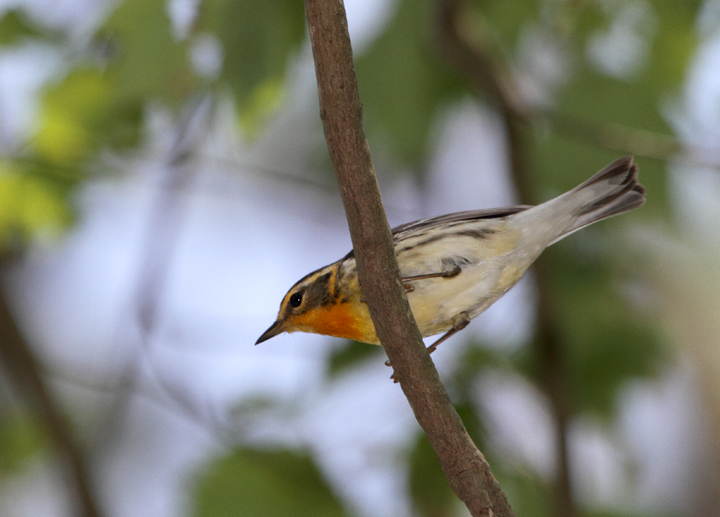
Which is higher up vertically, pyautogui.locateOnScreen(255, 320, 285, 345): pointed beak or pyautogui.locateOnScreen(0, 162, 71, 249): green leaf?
pyautogui.locateOnScreen(0, 162, 71, 249): green leaf

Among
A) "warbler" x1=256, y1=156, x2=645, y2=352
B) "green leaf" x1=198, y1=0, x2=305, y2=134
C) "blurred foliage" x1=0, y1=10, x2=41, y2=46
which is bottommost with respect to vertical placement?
"warbler" x1=256, y1=156, x2=645, y2=352

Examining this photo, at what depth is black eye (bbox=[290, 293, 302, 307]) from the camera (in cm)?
332

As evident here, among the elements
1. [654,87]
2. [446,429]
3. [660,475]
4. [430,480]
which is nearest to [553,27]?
[654,87]

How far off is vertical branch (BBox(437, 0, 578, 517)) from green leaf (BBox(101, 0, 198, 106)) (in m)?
1.71

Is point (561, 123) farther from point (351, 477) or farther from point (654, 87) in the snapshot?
point (351, 477)

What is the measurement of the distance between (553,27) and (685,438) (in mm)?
4197

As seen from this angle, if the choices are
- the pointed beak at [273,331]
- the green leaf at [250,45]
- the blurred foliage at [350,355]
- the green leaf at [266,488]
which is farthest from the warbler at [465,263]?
the green leaf at [266,488]

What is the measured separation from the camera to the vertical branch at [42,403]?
191 inches

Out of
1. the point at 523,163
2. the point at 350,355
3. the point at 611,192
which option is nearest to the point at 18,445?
the point at 350,355

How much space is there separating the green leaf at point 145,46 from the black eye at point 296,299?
125 cm

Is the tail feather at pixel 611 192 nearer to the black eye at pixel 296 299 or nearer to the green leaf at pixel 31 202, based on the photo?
the black eye at pixel 296 299

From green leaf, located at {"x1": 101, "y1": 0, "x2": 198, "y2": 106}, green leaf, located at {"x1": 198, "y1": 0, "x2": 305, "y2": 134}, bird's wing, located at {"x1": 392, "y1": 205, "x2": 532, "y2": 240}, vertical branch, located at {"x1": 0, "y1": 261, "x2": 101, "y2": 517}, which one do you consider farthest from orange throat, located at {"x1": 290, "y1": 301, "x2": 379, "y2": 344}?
vertical branch, located at {"x1": 0, "y1": 261, "x2": 101, "y2": 517}

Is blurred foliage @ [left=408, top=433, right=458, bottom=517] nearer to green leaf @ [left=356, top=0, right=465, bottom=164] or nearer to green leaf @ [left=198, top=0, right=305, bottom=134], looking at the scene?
green leaf @ [left=356, top=0, right=465, bottom=164]

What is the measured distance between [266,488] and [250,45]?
3.06m
